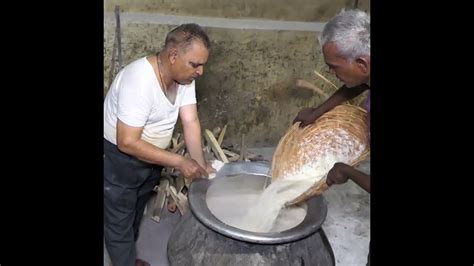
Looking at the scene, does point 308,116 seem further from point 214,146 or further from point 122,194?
point 214,146

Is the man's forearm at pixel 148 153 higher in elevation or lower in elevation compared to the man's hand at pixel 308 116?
lower

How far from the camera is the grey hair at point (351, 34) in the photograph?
151 cm

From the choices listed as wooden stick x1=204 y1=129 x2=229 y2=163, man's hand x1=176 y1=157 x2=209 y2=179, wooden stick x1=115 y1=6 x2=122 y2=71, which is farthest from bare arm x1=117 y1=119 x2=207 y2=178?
wooden stick x1=115 y1=6 x2=122 y2=71

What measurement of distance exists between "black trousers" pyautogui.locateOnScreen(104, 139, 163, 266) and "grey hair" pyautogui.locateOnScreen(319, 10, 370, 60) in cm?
100

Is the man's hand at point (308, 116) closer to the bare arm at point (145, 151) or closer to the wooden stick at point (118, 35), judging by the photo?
the bare arm at point (145, 151)

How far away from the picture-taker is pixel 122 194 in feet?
6.75

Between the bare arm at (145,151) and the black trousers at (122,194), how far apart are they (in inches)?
6.5

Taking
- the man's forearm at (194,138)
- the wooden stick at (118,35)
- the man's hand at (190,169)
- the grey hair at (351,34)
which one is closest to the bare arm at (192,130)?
the man's forearm at (194,138)

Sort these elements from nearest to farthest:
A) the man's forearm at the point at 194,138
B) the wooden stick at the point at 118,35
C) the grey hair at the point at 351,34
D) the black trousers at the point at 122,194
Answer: the grey hair at the point at 351,34
the black trousers at the point at 122,194
the man's forearm at the point at 194,138
the wooden stick at the point at 118,35

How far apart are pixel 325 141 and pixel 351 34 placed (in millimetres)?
602

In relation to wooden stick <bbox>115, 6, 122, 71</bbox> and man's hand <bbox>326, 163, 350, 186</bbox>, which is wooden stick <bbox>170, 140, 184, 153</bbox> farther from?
man's hand <bbox>326, 163, 350, 186</bbox>

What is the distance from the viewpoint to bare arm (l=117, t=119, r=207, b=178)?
1778 mm

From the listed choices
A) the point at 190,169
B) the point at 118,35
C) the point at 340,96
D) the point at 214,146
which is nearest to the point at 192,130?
the point at 190,169

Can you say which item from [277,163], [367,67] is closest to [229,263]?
[277,163]
